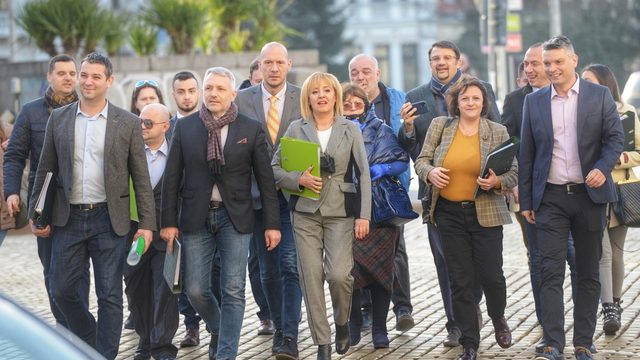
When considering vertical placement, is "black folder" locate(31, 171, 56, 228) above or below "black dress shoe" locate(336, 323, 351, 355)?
above

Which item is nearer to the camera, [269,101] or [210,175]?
[210,175]

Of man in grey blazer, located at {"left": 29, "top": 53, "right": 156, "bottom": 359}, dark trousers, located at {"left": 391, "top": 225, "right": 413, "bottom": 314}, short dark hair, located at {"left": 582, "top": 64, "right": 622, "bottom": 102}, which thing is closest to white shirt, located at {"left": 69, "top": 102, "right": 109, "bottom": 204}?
man in grey blazer, located at {"left": 29, "top": 53, "right": 156, "bottom": 359}

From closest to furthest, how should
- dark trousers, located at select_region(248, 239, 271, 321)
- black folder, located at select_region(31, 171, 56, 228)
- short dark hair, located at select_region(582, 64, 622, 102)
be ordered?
1. black folder, located at select_region(31, 171, 56, 228)
2. short dark hair, located at select_region(582, 64, 622, 102)
3. dark trousers, located at select_region(248, 239, 271, 321)

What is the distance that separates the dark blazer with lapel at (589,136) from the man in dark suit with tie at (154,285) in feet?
7.94

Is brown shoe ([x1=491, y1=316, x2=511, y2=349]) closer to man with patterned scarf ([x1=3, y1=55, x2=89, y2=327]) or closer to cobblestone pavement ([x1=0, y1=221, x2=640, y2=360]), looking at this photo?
cobblestone pavement ([x1=0, y1=221, x2=640, y2=360])

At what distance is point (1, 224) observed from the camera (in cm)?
954

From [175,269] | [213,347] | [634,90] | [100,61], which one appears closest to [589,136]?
[175,269]

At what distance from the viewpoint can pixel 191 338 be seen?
10180mm

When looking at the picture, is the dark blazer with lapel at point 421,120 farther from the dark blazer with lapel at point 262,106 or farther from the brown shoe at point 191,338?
the brown shoe at point 191,338

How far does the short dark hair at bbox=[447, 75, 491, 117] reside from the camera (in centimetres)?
923

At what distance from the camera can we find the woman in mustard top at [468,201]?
29.5 ft

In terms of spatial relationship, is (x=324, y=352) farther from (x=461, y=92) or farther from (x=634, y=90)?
(x=634, y=90)

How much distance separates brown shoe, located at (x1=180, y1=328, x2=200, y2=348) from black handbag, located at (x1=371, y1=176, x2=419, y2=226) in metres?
1.57

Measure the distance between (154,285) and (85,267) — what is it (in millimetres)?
1157
